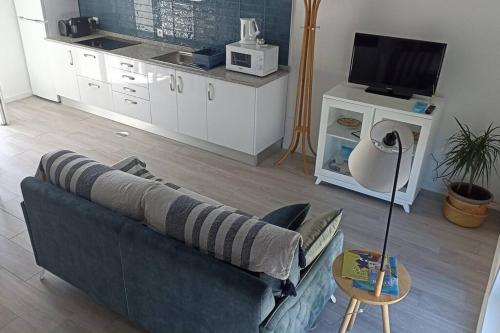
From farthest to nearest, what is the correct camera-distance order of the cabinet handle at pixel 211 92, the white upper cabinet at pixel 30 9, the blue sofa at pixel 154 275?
the white upper cabinet at pixel 30 9 < the cabinet handle at pixel 211 92 < the blue sofa at pixel 154 275

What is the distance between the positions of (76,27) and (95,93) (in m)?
0.81

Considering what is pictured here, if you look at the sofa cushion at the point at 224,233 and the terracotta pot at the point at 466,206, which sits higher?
the sofa cushion at the point at 224,233

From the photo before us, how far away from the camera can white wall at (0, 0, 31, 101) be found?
5.09 m

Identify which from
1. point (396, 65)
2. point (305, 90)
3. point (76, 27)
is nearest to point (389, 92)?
point (396, 65)

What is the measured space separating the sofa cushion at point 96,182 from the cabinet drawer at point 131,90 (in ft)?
7.35

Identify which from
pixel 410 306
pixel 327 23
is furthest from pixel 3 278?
pixel 327 23

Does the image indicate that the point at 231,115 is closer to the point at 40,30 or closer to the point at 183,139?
the point at 183,139

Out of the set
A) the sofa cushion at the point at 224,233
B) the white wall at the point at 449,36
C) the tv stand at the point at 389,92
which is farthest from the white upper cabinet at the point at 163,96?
the sofa cushion at the point at 224,233

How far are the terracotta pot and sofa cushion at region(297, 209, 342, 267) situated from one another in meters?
1.57

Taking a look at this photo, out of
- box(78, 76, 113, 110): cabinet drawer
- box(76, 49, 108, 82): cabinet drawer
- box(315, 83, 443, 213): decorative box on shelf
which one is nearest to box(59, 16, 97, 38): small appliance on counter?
box(76, 49, 108, 82): cabinet drawer

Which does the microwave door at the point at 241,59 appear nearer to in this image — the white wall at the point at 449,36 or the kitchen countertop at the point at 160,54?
the kitchen countertop at the point at 160,54

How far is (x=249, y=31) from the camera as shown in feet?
12.8

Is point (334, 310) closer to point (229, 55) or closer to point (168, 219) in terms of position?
point (168, 219)

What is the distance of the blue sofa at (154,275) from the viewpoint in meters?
1.76
